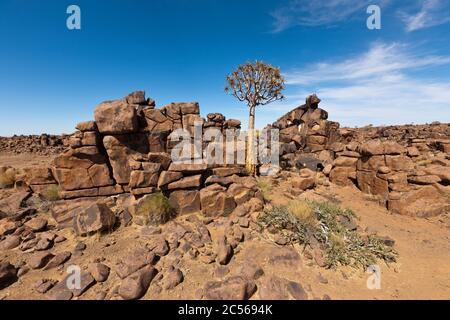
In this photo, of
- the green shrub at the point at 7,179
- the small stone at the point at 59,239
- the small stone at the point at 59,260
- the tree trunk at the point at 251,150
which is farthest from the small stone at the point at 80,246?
the tree trunk at the point at 251,150

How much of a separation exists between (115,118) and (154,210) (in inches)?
142

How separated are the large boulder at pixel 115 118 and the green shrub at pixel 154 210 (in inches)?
107

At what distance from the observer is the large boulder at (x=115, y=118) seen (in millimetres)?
7066

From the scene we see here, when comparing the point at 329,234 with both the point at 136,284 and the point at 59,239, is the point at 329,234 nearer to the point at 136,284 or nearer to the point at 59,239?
the point at 136,284

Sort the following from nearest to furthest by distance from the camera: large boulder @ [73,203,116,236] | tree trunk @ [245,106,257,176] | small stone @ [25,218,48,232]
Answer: large boulder @ [73,203,116,236]
small stone @ [25,218,48,232]
tree trunk @ [245,106,257,176]

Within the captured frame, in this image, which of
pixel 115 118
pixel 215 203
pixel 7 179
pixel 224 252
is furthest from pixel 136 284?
pixel 7 179

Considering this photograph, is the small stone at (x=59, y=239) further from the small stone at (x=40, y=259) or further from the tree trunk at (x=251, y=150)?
the tree trunk at (x=251, y=150)

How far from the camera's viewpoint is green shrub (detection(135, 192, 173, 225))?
19.4ft

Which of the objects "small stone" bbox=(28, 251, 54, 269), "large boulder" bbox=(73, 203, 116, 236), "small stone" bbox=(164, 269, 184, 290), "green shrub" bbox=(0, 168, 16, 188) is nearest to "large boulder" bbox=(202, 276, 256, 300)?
"small stone" bbox=(164, 269, 184, 290)

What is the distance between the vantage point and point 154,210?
598 cm

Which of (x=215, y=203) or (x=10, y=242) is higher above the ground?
(x=215, y=203)

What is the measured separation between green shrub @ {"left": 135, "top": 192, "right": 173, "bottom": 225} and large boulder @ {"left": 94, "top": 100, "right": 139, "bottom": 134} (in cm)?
273

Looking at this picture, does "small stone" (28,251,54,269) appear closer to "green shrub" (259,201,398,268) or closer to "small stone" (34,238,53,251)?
"small stone" (34,238,53,251)
